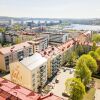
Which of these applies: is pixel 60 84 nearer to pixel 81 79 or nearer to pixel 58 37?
pixel 81 79

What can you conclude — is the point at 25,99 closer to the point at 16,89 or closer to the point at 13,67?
the point at 16,89

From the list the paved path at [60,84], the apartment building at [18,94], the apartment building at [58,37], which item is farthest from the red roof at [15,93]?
the apartment building at [58,37]

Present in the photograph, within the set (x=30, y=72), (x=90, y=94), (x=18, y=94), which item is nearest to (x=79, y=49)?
(x=90, y=94)

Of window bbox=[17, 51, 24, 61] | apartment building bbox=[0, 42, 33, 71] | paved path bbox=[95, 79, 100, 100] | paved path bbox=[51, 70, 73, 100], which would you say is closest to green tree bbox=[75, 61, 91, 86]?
paved path bbox=[95, 79, 100, 100]

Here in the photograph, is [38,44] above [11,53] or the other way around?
above

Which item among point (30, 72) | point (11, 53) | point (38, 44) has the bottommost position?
point (30, 72)

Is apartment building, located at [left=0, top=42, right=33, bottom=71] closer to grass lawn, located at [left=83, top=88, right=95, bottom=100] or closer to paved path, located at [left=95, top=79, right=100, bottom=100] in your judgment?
grass lawn, located at [left=83, top=88, right=95, bottom=100]

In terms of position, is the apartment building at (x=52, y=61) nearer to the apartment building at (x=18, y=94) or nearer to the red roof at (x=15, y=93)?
the red roof at (x=15, y=93)
